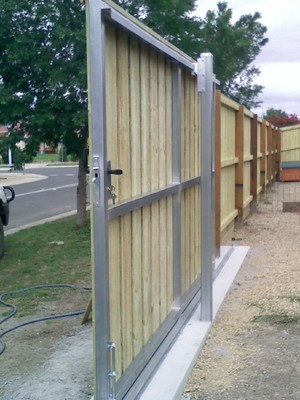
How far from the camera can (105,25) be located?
352 cm

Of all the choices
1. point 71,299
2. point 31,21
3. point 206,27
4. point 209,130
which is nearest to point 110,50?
point 209,130

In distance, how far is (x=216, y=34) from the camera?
1622cm

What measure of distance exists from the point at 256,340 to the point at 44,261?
463 cm

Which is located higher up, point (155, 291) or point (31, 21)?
point (31, 21)

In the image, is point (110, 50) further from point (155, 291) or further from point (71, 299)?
point (71, 299)

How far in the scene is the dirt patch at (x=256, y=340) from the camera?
466 centimetres

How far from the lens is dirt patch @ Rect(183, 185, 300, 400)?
183 inches

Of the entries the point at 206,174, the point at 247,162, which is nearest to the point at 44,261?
the point at 206,174

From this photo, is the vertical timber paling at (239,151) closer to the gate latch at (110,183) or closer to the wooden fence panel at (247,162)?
the wooden fence panel at (247,162)

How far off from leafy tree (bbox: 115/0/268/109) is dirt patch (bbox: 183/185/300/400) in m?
4.70

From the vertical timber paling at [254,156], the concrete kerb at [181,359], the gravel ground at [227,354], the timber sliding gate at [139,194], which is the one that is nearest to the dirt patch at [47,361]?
the gravel ground at [227,354]

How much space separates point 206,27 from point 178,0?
2313 mm

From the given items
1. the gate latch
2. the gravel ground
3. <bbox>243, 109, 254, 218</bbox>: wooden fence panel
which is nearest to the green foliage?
<bbox>243, 109, 254, 218</bbox>: wooden fence panel

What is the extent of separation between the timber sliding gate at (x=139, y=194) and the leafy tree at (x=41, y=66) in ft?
15.4
